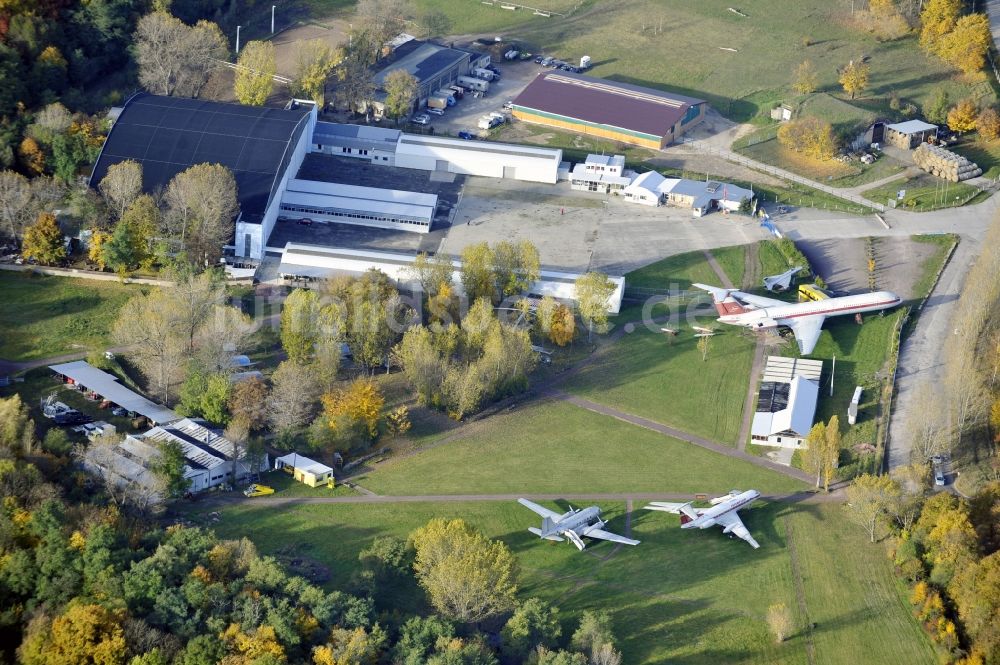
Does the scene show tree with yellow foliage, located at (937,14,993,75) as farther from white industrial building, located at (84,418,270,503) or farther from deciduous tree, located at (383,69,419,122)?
white industrial building, located at (84,418,270,503)

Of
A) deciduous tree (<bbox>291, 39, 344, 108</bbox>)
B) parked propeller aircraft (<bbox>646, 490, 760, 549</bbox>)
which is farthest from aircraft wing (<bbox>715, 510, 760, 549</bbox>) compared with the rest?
deciduous tree (<bbox>291, 39, 344, 108</bbox>)

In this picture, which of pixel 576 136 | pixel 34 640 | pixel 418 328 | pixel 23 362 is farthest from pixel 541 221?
pixel 34 640

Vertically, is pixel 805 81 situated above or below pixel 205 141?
above

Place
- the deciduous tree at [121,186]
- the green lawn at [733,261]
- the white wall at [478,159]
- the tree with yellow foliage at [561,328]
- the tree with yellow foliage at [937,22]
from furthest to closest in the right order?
the tree with yellow foliage at [937,22], the white wall at [478,159], the green lawn at [733,261], the deciduous tree at [121,186], the tree with yellow foliage at [561,328]

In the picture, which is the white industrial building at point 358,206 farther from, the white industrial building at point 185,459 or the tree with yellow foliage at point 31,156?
the white industrial building at point 185,459

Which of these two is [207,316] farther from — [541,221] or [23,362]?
[541,221]

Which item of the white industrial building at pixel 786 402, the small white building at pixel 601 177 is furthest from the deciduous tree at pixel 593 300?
the small white building at pixel 601 177

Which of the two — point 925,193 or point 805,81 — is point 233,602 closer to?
point 925,193

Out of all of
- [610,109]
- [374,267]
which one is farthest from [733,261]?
[374,267]
